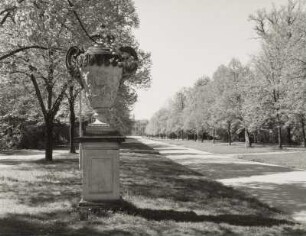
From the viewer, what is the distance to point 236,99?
48688 millimetres

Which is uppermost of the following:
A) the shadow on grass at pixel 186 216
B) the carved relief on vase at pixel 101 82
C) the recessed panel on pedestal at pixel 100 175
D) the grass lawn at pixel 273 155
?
the carved relief on vase at pixel 101 82

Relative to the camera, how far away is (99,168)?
25.6ft

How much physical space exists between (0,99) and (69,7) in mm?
15429

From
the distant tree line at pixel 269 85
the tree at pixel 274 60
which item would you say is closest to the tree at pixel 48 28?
the distant tree line at pixel 269 85

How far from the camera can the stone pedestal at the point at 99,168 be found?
25.4 feet

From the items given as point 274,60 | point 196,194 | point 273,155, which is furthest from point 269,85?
point 196,194

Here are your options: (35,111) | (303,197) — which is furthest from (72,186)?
(35,111)

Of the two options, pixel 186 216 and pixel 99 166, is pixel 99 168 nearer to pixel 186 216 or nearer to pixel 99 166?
pixel 99 166

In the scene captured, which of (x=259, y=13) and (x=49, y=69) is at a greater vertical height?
(x=259, y=13)

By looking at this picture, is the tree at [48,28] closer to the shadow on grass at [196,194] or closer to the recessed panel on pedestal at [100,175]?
the recessed panel on pedestal at [100,175]

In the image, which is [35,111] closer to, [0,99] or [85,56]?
[0,99]

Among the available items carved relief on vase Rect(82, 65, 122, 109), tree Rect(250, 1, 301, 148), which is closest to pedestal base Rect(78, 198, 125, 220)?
carved relief on vase Rect(82, 65, 122, 109)

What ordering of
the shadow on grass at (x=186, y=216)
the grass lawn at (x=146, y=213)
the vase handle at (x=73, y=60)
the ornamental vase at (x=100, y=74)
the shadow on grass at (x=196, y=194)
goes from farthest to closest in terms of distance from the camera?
the shadow on grass at (x=196, y=194) → the vase handle at (x=73, y=60) → the ornamental vase at (x=100, y=74) → the shadow on grass at (x=186, y=216) → the grass lawn at (x=146, y=213)

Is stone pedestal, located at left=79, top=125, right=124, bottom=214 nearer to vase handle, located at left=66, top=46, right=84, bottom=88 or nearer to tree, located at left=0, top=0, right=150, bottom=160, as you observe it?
vase handle, located at left=66, top=46, right=84, bottom=88
